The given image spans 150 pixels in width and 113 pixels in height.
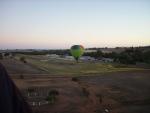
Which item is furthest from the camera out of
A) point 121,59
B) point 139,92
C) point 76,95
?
point 121,59

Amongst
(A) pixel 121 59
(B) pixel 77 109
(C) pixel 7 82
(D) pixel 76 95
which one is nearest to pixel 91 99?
(D) pixel 76 95

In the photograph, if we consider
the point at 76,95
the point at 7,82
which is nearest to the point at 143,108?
the point at 76,95

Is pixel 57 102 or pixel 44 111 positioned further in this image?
pixel 57 102

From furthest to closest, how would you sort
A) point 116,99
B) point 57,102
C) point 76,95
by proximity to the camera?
point 76,95
point 116,99
point 57,102

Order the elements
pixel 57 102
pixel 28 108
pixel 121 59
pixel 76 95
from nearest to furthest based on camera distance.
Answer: pixel 28 108
pixel 57 102
pixel 76 95
pixel 121 59

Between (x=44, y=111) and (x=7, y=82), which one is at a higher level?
(x=7, y=82)

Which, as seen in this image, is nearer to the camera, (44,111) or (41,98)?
(44,111)

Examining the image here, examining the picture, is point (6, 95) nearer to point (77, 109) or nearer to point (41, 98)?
point (77, 109)

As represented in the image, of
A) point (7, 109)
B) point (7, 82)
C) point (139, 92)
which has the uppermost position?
point (7, 82)

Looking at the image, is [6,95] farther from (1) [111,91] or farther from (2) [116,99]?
(1) [111,91]
